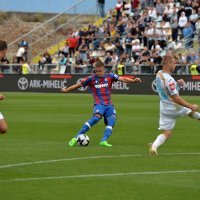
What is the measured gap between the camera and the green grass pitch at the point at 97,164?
10398mm

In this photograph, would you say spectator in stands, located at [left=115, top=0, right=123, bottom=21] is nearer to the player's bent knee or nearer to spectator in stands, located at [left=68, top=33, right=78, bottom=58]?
spectator in stands, located at [left=68, top=33, right=78, bottom=58]

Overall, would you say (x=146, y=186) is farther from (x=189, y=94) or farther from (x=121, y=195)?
(x=189, y=94)

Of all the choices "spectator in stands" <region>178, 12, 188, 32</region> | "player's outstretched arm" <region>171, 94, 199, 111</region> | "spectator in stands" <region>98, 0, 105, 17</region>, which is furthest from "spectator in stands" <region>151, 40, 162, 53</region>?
"player's outstretched arm" <region>171, 94, 199, 111</region>

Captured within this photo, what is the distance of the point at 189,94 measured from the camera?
1585 inches

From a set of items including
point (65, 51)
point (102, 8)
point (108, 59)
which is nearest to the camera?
point (108, 59)

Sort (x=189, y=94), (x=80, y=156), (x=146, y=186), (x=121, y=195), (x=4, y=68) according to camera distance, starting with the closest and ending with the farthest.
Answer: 1. (x=121, y=195)
2. (x=146, y=186)
3. (x=80, y=156)
4. (x=189, y=94)
5. (x=4, y=68)

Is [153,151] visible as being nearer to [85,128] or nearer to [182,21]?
[85,128]

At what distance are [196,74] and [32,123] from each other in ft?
63.3

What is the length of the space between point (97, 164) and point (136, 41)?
3371 cm

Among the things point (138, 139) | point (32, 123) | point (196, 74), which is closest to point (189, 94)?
point (196, 74)

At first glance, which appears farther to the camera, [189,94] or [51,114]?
[189,94]

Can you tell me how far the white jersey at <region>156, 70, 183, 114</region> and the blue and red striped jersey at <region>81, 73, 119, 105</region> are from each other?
271 centimetres

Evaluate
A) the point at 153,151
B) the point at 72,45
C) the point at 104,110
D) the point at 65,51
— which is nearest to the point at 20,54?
the point at 65,51

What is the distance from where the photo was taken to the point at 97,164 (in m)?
13.4
